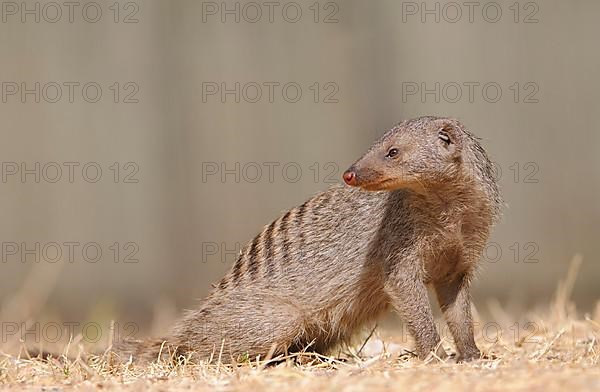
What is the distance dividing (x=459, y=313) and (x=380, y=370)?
0.83 m

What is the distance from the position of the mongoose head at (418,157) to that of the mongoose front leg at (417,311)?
418 millimetres

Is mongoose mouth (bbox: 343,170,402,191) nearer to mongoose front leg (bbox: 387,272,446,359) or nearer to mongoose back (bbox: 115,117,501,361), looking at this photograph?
mongoose back (bbox: 115,117,501,361)

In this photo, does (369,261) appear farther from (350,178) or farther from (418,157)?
(350,178)

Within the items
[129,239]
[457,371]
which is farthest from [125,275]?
[457,371]

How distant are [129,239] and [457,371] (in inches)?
119

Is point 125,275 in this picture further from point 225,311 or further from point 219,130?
point 225,311

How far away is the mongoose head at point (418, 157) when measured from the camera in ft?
12.9

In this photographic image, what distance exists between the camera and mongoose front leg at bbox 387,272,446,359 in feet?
13.4

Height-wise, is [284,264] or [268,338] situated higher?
[284,264]

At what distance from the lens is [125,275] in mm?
5883

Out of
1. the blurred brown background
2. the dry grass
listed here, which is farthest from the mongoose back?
the blurred brown background

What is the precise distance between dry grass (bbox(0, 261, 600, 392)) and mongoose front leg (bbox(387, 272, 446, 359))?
9 cm

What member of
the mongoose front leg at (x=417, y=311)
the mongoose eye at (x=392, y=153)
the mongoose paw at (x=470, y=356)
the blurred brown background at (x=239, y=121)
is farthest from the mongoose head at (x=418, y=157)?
the blurred brown background at (x=239, y=121)

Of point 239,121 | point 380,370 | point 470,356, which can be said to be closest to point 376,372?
point 380,370
